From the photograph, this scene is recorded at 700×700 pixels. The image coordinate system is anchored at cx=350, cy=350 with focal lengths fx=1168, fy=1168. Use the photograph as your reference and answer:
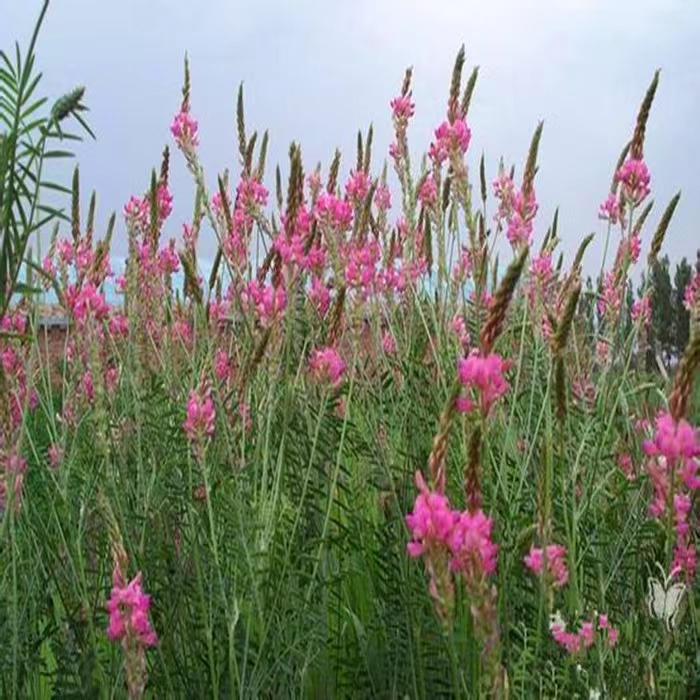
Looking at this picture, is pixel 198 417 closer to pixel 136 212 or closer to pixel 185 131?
pixel 185 131

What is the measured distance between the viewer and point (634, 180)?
2.18 meters

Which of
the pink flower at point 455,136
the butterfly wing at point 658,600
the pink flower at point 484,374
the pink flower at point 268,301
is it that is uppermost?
the pink flower at point 455,136

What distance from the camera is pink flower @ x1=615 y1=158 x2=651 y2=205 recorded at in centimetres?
216

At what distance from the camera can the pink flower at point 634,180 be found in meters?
2.16

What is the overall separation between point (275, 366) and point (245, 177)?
2.04ft

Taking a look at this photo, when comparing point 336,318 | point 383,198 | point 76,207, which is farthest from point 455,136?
point 383,198

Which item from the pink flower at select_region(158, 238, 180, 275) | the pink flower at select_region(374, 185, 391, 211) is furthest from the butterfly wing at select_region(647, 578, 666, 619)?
the pink flower at select_region(374, 185, 391, 211)

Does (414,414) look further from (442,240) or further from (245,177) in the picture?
(245,177)

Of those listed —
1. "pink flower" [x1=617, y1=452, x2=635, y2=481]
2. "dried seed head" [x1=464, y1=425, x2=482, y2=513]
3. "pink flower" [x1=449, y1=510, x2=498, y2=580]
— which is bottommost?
"pink flower" [x1=617, y1=452, x2=635, y2=481]

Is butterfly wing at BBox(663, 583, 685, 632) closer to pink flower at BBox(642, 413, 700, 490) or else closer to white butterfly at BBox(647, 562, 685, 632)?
white butterfly at BBox(647, 562, 685, 632)

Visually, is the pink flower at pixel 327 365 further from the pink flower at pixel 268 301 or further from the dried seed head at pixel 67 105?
the dried seed head at pixel 67 105

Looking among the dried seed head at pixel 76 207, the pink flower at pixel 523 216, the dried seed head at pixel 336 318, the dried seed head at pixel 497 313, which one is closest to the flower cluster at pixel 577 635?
the dried seed head at pixel 336 318

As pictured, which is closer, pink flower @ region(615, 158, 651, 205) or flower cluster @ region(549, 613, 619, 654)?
flower cluster @ region(549, 613, 619, 654)

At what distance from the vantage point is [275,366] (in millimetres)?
1759
